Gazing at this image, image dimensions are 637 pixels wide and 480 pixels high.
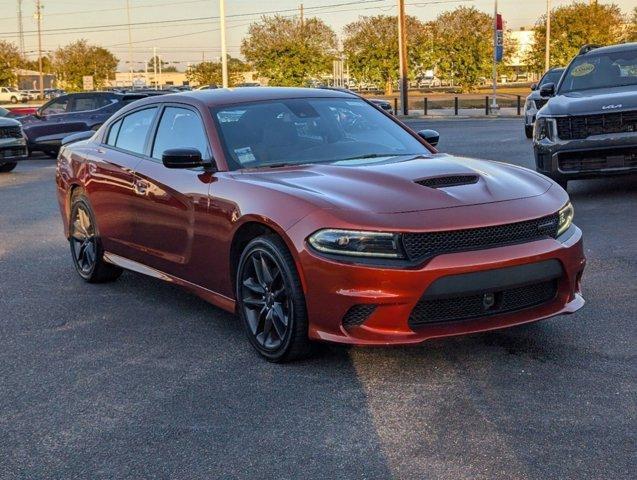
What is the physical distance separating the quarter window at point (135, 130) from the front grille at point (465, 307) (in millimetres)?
2862

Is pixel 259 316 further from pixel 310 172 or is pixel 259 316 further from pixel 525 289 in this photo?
pixel 525 289

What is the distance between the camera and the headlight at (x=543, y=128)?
1090cm

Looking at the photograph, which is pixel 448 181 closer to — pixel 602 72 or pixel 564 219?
pixel 564 219

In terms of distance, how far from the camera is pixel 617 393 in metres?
4.40

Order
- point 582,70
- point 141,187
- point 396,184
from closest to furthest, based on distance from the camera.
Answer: point 396,184
point 141,187
point 582,70

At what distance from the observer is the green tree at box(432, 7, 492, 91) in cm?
6028

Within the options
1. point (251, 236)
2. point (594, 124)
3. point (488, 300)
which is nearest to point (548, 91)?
point (594, 124)

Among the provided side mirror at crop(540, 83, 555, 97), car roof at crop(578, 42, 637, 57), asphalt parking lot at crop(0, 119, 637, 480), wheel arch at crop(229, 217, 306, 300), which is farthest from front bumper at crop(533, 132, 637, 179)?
wheel arch at crop(229, 217, 306, 300)

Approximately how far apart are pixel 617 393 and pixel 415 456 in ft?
4.06

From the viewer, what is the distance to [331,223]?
15.2 feet

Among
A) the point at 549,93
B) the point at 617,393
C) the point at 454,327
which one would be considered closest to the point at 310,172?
the point at 454,327

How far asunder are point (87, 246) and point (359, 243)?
141 inches

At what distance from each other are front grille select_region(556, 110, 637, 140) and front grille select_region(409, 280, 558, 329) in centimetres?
635

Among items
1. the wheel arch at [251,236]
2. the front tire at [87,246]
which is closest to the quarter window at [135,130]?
the front tire at [87,246]
